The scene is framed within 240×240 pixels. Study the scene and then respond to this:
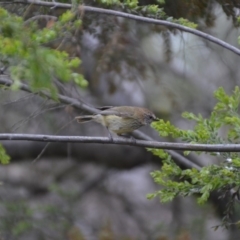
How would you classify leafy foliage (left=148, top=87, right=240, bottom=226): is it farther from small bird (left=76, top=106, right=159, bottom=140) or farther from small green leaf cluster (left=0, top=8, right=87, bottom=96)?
small green leaf cluster (left=0, top=8, right=87, bottom=96)

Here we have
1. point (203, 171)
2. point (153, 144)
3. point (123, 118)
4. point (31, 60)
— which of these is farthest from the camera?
point (123, 118)

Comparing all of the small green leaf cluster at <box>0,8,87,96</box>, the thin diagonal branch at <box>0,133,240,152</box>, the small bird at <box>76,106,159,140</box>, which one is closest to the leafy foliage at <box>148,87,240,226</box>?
the thin diagonal branch at <box>0,133,240,152</box>

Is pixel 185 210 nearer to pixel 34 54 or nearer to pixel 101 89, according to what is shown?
pixel 101 89

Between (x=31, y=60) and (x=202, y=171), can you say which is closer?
(x=31, y=60)

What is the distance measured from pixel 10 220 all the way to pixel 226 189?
4.00m

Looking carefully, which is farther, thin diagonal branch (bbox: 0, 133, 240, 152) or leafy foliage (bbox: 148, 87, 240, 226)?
leafy foliage (bbox: 148, 87, 240, 226)

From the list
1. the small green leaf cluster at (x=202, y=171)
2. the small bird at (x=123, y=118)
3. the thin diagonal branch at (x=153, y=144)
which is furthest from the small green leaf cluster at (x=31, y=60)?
the small bird at (x=123, y=118)

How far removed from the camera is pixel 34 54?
2.27 m

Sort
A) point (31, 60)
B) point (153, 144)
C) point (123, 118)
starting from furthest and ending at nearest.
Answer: point (123, 118)
point (153, 144)
point (31, 60)

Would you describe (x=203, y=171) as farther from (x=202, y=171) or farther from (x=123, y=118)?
(x=123, y=118)

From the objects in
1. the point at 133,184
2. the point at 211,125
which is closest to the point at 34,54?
the point at 211,125

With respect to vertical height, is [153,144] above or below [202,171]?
above

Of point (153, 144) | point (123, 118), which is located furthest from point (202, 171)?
point (123, 118)

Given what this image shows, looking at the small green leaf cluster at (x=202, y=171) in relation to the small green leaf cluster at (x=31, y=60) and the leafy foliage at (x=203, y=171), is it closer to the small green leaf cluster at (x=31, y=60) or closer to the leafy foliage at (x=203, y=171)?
the leafy foliage at (x=203, y=171)
